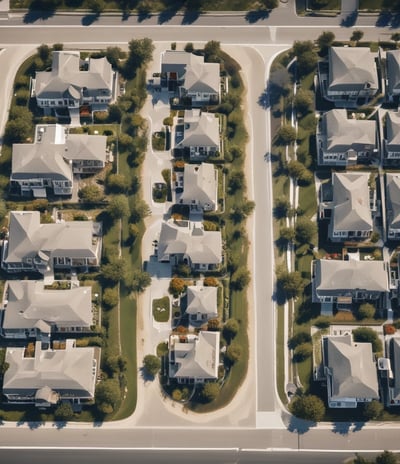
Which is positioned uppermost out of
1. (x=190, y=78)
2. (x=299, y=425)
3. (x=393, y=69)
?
(x=393, y=69)

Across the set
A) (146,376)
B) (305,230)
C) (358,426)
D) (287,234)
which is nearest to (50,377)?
(146,376)

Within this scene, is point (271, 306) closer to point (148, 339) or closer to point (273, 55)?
point (148, 339)

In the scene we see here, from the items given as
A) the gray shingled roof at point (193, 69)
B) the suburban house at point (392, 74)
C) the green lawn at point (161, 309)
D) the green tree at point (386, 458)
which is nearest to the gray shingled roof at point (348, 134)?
the suburban house at point (392, 74)

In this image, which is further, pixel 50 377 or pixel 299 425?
pixel 299 425

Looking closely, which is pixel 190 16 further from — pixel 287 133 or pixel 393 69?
pixel 393 69

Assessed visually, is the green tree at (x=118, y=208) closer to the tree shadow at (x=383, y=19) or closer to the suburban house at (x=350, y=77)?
the suburban house at (x=350, y=77)

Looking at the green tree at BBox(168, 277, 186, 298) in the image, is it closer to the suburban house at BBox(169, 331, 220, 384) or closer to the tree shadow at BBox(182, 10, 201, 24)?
the suburban house at BBox(169, 331, 220, 384)
